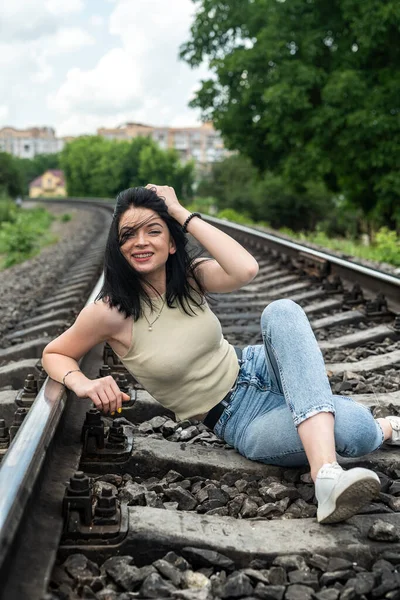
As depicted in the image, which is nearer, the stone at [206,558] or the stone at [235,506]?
the stone at [206,558]

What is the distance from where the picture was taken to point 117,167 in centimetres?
7412

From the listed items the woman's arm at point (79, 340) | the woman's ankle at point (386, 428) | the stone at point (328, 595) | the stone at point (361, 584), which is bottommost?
the stone at point (328, 595)

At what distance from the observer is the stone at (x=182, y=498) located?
7.45 ft

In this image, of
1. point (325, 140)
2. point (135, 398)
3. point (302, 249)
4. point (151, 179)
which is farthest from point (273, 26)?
point (151, 179)

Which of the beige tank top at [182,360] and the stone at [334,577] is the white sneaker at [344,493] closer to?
the stone at [334,577]

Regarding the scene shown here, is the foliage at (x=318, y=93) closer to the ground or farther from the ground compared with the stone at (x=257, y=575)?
farther from the ground

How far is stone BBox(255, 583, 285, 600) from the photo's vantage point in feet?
5.70

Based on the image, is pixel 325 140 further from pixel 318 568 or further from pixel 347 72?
pixel 318 568

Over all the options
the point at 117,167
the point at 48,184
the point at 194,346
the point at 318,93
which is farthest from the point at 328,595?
the point at 48,184

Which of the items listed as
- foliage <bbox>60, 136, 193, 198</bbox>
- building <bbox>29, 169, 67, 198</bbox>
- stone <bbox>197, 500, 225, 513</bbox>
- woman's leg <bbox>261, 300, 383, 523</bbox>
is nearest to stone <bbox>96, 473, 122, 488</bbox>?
stone <bbox>197, 500, 225, 513</bbox>

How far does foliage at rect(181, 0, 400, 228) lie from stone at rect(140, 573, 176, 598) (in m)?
15.5

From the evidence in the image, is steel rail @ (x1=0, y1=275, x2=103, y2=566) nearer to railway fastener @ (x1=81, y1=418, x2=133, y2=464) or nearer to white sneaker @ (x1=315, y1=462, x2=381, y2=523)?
railway fastener @ (x1=81, y1=418, x2=133, y2=464)

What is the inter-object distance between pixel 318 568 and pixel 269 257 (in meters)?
6.72

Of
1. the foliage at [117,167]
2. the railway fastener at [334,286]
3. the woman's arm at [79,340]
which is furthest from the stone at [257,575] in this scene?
the foliage at [117,167]
